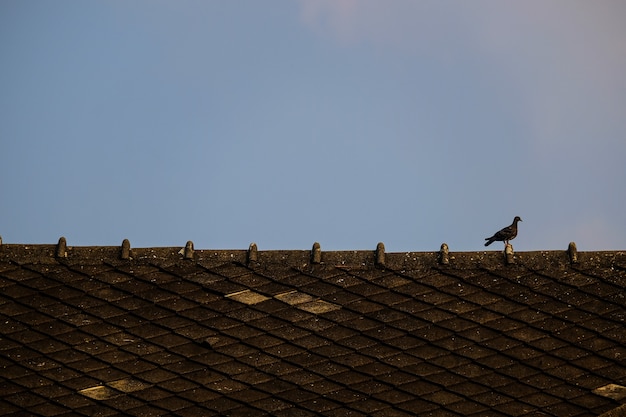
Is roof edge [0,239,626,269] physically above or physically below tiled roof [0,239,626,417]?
above

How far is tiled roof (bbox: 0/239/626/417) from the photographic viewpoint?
11383 millimetres

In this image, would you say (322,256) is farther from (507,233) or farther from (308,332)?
(507,233)

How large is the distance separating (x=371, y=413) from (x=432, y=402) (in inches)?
24.5

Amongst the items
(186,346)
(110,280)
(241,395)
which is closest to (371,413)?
(241,395)

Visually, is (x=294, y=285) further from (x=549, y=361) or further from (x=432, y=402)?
(x=549, y=361)

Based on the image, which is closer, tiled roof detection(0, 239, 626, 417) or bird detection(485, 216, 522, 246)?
tiled roof detection(0, 239, 626, 417)

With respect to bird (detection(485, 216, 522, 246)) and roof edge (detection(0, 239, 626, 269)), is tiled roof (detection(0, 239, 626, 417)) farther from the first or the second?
bird (detection(485, 216, 522, 246))

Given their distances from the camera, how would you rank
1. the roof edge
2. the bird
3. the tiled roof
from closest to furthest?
the tiled roof → the roof edge → the bird

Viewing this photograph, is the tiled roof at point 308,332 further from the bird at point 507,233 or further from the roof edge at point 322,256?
the bird at point 507,233

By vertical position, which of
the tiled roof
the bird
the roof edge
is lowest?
the tiled roof

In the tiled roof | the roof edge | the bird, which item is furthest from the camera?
the bird

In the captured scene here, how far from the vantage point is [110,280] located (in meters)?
12.2

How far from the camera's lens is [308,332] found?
11.9m

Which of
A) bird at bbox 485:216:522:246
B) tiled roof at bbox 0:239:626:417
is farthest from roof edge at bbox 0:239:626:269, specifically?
bird at bbox 485:216:522:246
